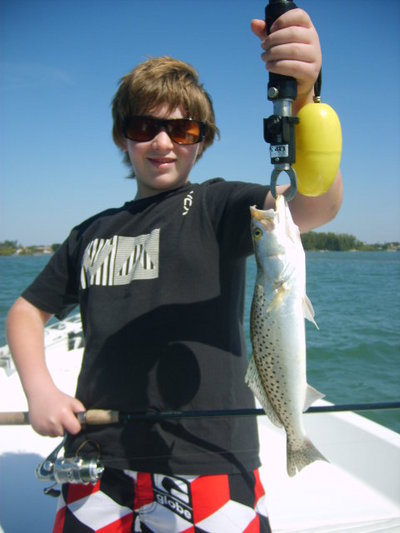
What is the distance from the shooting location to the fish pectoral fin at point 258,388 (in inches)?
62.2

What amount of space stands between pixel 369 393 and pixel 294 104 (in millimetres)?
7717

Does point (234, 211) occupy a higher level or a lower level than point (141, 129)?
lower

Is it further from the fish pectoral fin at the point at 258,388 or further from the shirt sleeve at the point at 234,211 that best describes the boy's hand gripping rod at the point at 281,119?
the fish pectoral fin at the point at 258,388

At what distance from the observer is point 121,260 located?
2006 millimetres

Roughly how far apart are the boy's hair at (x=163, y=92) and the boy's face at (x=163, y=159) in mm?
54

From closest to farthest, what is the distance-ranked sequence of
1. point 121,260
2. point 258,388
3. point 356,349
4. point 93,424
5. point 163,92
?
point 258,388, point 93,424, point 121,260, point 163,92, point 356,349

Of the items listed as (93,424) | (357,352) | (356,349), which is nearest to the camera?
(93,424)

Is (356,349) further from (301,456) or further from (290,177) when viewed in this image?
(290,177)

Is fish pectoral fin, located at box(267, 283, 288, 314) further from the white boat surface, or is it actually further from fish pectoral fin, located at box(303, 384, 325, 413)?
the white boat surface

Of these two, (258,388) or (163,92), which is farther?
(163,92)

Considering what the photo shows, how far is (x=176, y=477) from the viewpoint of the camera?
168 centimetres

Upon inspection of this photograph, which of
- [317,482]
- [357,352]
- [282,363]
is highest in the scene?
[282,363]

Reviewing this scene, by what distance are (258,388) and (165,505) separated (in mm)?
613

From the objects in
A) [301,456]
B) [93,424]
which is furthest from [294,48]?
[93,424]
